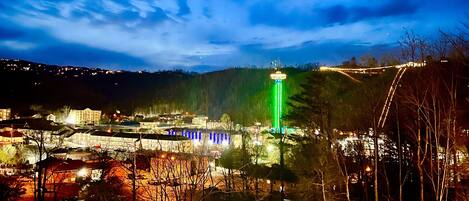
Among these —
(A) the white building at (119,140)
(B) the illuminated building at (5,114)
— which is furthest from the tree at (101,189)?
(B) the illuminated building at (5,114)

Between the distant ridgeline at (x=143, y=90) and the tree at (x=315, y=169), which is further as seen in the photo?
the distant ridgeline at (x=143, y=90)

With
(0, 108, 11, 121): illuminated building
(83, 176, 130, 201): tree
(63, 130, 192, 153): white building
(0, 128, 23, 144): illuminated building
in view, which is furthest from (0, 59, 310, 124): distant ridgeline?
(83, 176, 130, 201): tree

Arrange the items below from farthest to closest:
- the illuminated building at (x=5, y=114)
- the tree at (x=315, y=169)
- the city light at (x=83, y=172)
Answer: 1. the illuminated building at (x=5, y=114)
2. the city light at (x=83, y=172)
3. the tree at (x=315, y=169)

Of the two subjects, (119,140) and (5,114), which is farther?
(5,114)

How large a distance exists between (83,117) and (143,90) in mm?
19903

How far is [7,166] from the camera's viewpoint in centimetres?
1938

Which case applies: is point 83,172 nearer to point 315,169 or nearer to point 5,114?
point 315,169

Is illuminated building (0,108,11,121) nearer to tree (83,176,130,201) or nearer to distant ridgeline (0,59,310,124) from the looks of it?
distant ridgeline (0,59,310,124)

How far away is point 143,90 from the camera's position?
6531cm

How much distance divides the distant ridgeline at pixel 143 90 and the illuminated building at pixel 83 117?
3.35 metres

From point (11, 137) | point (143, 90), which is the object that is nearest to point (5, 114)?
point (11, 137)

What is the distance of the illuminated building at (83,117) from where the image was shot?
→ 44.7 meters

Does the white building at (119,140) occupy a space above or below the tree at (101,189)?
above

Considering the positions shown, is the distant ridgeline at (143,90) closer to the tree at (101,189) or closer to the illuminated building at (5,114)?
the illuminated building at (5,114)
